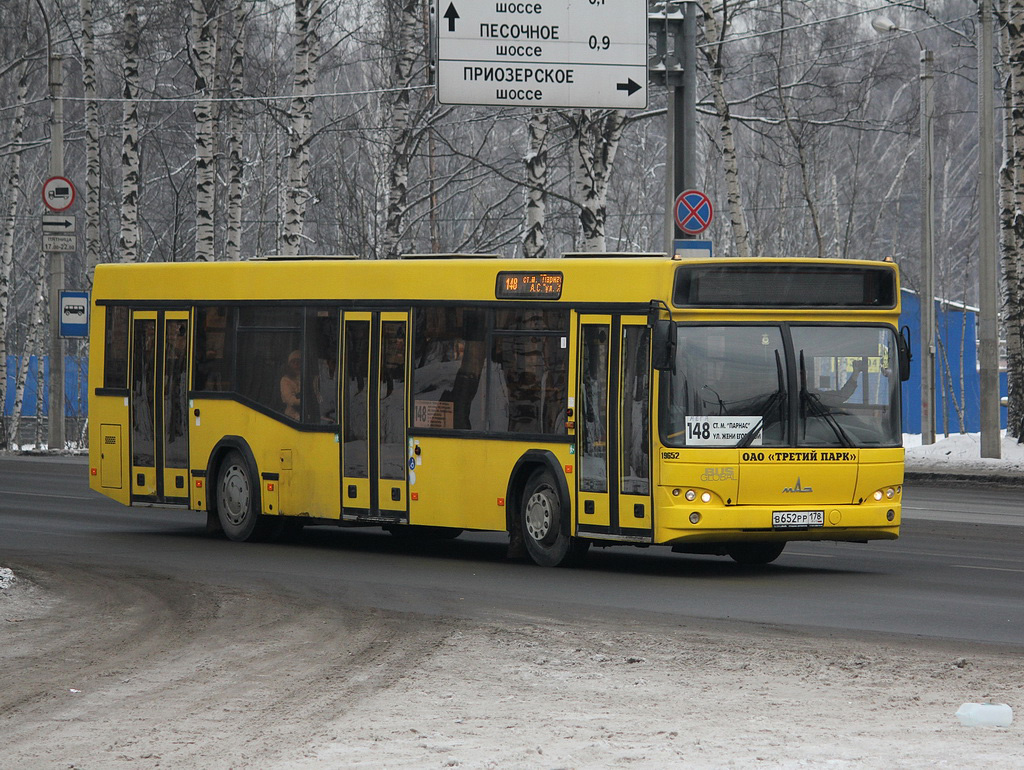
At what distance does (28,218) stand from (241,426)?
5098 cm

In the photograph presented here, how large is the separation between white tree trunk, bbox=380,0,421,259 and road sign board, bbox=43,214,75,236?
6.10m

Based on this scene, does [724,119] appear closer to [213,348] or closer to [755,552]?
[213,348]

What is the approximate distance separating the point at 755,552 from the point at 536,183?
1552 centimetres

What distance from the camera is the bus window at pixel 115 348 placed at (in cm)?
2039

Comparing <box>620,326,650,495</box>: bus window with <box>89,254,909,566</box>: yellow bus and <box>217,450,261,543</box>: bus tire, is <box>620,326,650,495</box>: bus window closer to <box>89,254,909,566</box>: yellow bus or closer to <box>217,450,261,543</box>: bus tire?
<box>89,254,909,566</box>: yellow bus

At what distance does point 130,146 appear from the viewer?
123 ft

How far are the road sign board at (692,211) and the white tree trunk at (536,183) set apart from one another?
296 inches

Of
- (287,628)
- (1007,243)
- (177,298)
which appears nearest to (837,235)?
(1007,243)

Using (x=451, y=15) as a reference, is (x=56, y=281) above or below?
below

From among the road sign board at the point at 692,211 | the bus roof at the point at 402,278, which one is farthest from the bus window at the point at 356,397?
the road sign board at the point at 692,211

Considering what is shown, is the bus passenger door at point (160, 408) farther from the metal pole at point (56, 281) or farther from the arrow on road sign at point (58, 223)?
the arrow on road sign at point (58, 223)

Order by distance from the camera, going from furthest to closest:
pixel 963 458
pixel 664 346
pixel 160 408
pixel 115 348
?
1. pixel 963 458
2. pixel 115 348
3. pixel 160 408
4. pixel 664 346

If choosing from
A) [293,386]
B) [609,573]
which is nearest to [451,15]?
[293,386]

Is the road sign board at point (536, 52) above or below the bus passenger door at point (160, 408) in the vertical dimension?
above
